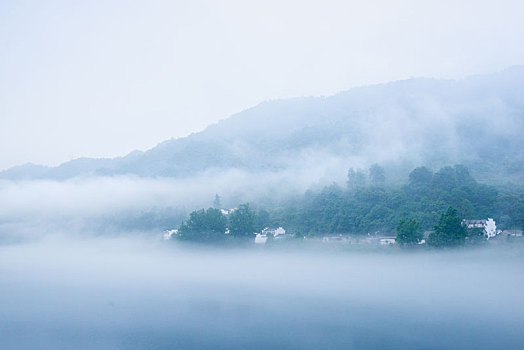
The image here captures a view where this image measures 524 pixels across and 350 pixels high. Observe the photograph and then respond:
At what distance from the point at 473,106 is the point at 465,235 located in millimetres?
61615

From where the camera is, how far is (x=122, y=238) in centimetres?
5006

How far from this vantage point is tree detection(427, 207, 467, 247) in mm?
27797

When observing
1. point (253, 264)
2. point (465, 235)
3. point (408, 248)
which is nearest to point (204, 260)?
point (253, 264)

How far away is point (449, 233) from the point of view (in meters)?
28.0

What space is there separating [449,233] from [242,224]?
16.6 metres

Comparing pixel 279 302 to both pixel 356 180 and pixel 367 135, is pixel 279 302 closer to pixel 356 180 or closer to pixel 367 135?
pixel 356 180

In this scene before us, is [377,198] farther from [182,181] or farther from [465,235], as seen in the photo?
[182,181]

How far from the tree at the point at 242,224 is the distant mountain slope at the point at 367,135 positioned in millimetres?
27859

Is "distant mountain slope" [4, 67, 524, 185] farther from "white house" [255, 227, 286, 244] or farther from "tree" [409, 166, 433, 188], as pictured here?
"white house" [255, 227, 286, 244]

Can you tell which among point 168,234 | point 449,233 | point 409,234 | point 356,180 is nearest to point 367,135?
point 356,180

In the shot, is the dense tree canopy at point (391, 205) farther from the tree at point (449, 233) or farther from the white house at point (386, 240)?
the tree at point (449, 233)

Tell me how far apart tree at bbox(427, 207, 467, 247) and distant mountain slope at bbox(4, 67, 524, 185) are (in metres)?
25.2

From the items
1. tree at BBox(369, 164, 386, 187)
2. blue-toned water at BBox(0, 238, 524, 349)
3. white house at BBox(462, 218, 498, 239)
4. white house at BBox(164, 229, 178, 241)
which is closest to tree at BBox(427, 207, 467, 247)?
blue-toned water at BBox(0, 238, 524, 349)

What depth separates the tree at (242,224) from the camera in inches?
1486
